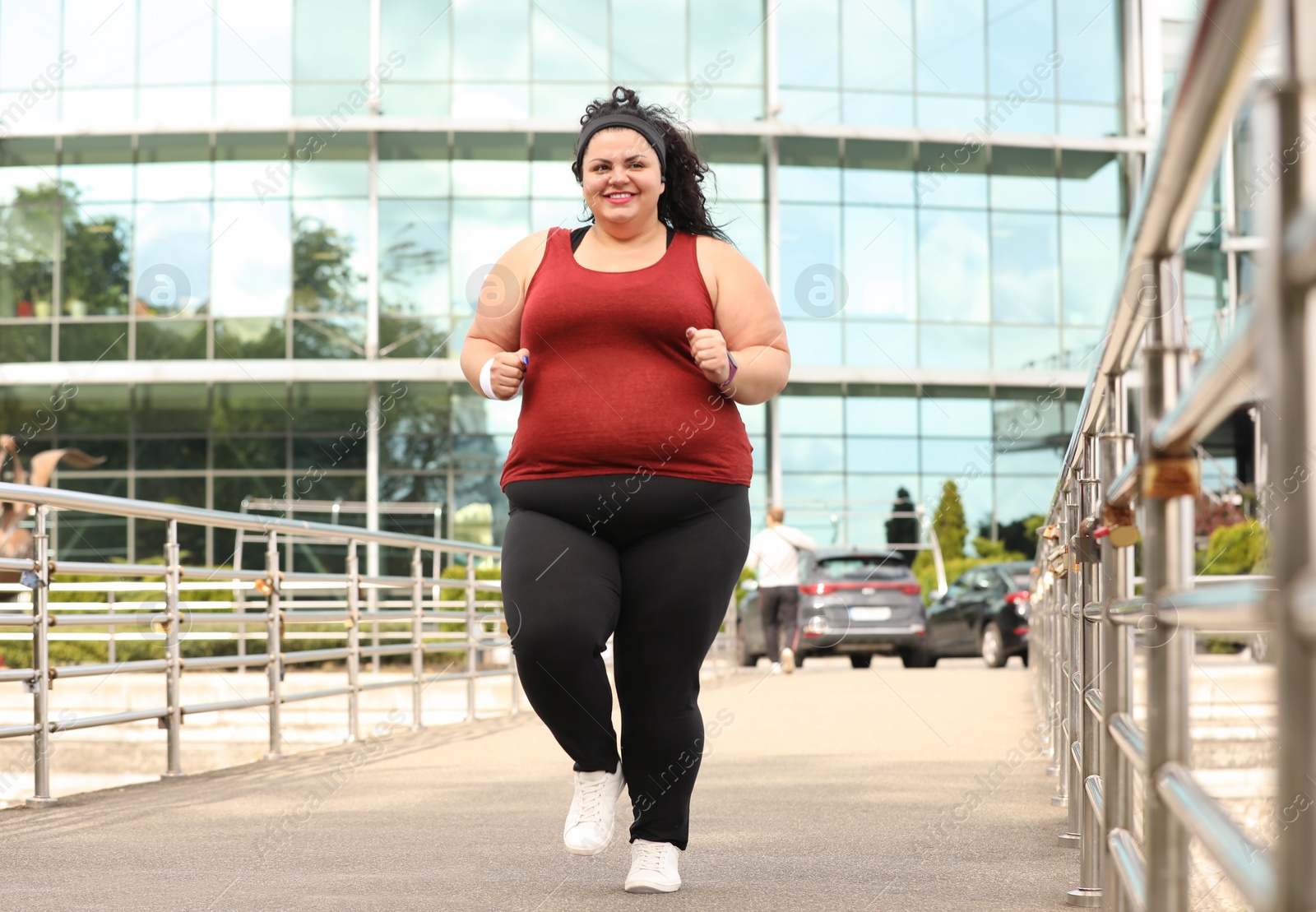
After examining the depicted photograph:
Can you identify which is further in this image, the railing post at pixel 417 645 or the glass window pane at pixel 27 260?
the glass window pane at pixel 27 260

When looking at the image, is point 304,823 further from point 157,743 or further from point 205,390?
point 205,390

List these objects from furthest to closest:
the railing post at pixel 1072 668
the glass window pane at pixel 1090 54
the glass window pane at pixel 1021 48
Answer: the glass window pane at pixel 1090 54, the glass window pane at pixel 1021 48, the railing post at pixel 1072 668

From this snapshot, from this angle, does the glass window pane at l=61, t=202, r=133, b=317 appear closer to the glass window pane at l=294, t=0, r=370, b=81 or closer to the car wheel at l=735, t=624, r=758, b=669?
the glass window pane at l=294, t=0, r=370, b=81

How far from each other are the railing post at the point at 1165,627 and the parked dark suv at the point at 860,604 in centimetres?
1605

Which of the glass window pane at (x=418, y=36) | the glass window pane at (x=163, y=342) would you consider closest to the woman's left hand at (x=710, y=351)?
the glass window pane at (x=418, y=36)

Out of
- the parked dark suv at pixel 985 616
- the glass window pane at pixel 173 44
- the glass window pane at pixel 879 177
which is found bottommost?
the parked dark suv at pixel 985 616

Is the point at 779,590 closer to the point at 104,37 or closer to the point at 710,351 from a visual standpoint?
the point at 710,351

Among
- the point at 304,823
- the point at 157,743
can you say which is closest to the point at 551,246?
the point at 304,823

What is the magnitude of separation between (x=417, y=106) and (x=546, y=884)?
87.0 ft

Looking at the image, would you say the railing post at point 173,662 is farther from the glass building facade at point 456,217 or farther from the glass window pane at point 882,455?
the glass window pane at point 882,455

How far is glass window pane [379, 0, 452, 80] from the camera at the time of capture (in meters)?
28.7

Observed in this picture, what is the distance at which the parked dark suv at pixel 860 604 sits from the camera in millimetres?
18125

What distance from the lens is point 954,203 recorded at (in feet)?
99.0

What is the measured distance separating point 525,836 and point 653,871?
46.1 inches
